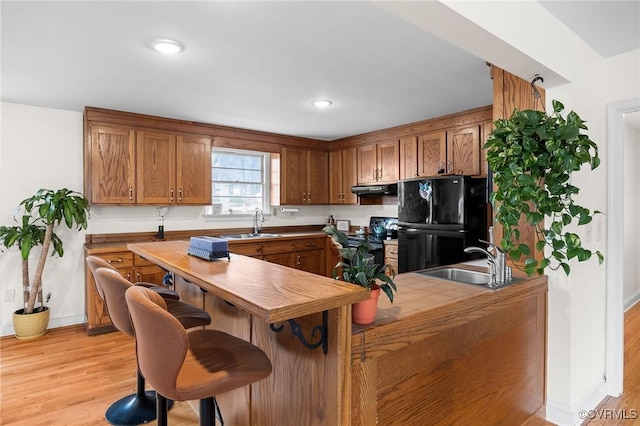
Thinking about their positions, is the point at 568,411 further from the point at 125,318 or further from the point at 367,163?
the point at 367,163

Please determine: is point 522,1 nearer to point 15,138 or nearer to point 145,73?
point 145,73

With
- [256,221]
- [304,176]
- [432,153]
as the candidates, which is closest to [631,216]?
[432,153]

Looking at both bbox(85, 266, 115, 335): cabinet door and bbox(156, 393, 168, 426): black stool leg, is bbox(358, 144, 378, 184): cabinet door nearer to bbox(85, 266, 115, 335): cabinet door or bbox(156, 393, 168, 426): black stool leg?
bbox(85, 266, 115, 335): cabinet door

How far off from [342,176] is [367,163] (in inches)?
19.6

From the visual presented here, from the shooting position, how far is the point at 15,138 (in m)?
3.54

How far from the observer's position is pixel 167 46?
2234mm

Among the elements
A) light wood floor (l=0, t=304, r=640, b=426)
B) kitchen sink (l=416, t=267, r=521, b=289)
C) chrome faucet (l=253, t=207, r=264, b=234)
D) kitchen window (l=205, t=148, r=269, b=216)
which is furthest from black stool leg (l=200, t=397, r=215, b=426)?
chrome faucet (l=253, t=207, r=264, b=234)

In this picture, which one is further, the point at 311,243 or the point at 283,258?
the point at 311,243

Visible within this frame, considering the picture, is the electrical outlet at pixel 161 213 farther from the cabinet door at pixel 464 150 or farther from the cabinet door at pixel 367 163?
the cabinet door at pixel 464 150

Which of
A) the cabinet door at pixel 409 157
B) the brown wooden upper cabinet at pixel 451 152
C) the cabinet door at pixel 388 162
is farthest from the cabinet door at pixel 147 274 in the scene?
the brown wooden upper cabinet at pixel 451 152

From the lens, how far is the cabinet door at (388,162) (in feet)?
14.8

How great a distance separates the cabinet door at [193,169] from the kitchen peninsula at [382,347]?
213 centimetres

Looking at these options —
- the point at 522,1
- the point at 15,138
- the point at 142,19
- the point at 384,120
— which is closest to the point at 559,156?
the point at 522,1

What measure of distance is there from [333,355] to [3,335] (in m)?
3.87
